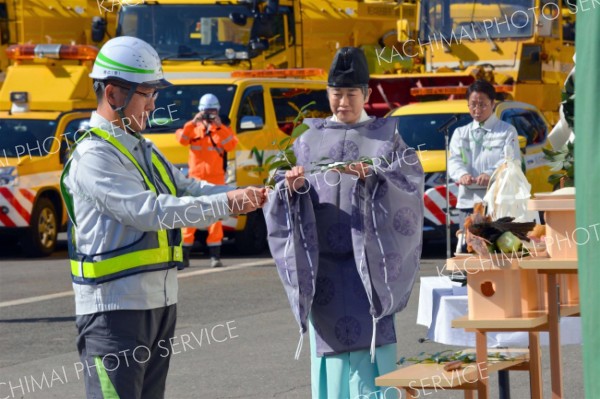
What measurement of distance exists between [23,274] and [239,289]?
10.3 feet

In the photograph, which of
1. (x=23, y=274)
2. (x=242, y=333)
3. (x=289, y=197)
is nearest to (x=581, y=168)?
(x=289, y=197)

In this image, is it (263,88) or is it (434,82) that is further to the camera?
(434,82)

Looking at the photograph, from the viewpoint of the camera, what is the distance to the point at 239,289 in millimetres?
14203

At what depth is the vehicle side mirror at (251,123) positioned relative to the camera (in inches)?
690

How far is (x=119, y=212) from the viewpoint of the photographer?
199 inches

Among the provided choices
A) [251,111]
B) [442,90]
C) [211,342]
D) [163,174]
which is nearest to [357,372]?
[163,174]

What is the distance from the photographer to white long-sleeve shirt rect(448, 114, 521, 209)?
1255 centimetres

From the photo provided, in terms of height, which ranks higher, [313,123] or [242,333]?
[313,123]

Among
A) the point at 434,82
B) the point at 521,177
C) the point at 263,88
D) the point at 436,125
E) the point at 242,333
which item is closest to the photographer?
the point at 521,177

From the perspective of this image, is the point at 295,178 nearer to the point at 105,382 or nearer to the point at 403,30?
the point at 105,382

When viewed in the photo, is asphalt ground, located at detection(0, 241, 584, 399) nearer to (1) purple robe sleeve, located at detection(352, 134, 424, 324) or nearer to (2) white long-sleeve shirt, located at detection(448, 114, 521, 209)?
(2) white long-sleeve shirt, located at detection(448, 114, 521, 209)

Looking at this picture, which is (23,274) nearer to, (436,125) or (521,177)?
(436,125)

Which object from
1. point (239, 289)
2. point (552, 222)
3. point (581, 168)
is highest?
point (581, 168)

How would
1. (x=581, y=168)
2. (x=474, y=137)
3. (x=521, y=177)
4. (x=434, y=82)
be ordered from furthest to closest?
(x=434, y=82)
(x=474, y=137)
(x=521, y=177)
(x=581, y=168)
